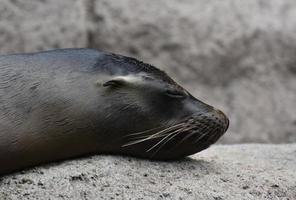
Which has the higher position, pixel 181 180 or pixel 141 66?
pixel 141 66

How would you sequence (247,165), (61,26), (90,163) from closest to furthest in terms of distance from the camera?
1. (90,163)
2. (247,165)
3. (61,26)

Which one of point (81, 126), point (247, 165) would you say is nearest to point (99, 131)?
point (81, 126)

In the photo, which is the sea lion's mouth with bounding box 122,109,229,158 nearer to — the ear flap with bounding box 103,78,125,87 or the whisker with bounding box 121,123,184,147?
the whisker with bounding box 121,123,184,147

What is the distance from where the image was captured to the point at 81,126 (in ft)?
9.90

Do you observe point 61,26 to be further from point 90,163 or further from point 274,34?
point 90,163

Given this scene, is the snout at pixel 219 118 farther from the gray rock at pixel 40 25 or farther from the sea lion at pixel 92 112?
the gray rock at pixel 40 25

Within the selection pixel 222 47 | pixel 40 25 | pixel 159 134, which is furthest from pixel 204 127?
pixel 222 47

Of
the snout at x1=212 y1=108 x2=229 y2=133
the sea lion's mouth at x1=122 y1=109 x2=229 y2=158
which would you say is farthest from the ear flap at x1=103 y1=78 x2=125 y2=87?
the snout at x1=212 y1=108 x2=229 y2=133

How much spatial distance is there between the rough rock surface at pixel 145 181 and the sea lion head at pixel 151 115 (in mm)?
71

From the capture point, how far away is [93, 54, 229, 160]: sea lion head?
3129mm

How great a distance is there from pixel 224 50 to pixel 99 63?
278 centimetres

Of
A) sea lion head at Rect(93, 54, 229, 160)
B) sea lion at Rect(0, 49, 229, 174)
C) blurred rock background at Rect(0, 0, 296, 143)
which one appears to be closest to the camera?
sea lion at Rect(0, 49, 229, 174)

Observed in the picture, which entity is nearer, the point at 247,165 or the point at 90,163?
the point at 90,163

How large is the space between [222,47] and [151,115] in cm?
279
